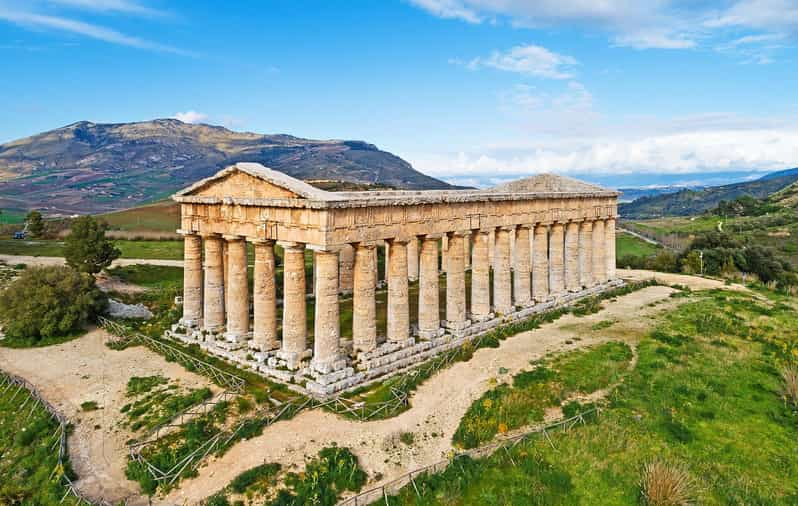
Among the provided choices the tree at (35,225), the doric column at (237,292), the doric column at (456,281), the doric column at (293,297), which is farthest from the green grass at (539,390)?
the tree at (35,225)

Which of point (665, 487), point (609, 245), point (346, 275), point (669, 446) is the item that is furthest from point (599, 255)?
point (665, 487)

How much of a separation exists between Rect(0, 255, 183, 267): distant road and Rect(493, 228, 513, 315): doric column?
3307 centimetres

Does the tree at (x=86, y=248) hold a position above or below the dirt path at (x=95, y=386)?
above

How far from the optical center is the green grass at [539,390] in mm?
18016

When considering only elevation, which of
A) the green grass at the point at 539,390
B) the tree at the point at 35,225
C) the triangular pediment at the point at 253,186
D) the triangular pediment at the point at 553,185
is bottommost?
the green grass at the point at 539,390

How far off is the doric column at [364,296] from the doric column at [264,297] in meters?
3.94

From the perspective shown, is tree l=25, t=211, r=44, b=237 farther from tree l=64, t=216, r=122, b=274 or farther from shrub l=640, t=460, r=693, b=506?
shrub l=640, t=460, r=693, b=506

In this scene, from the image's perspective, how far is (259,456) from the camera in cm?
1587

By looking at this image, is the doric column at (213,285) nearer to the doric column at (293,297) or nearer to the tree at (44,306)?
the doric column at (293,297)

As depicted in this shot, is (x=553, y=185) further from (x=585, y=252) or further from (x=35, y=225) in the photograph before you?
(x=35, y=225)

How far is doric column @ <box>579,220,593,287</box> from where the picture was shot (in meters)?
38.4

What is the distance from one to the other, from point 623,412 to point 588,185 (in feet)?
76.4

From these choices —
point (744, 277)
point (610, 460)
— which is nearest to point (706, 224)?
point (744, 277)

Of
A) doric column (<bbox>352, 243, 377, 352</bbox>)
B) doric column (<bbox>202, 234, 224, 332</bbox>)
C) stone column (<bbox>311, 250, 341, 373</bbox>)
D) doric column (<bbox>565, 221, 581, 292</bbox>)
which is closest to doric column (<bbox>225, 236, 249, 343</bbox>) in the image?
doric column (<bbox>202, 234, 224, 332</bbox>)
